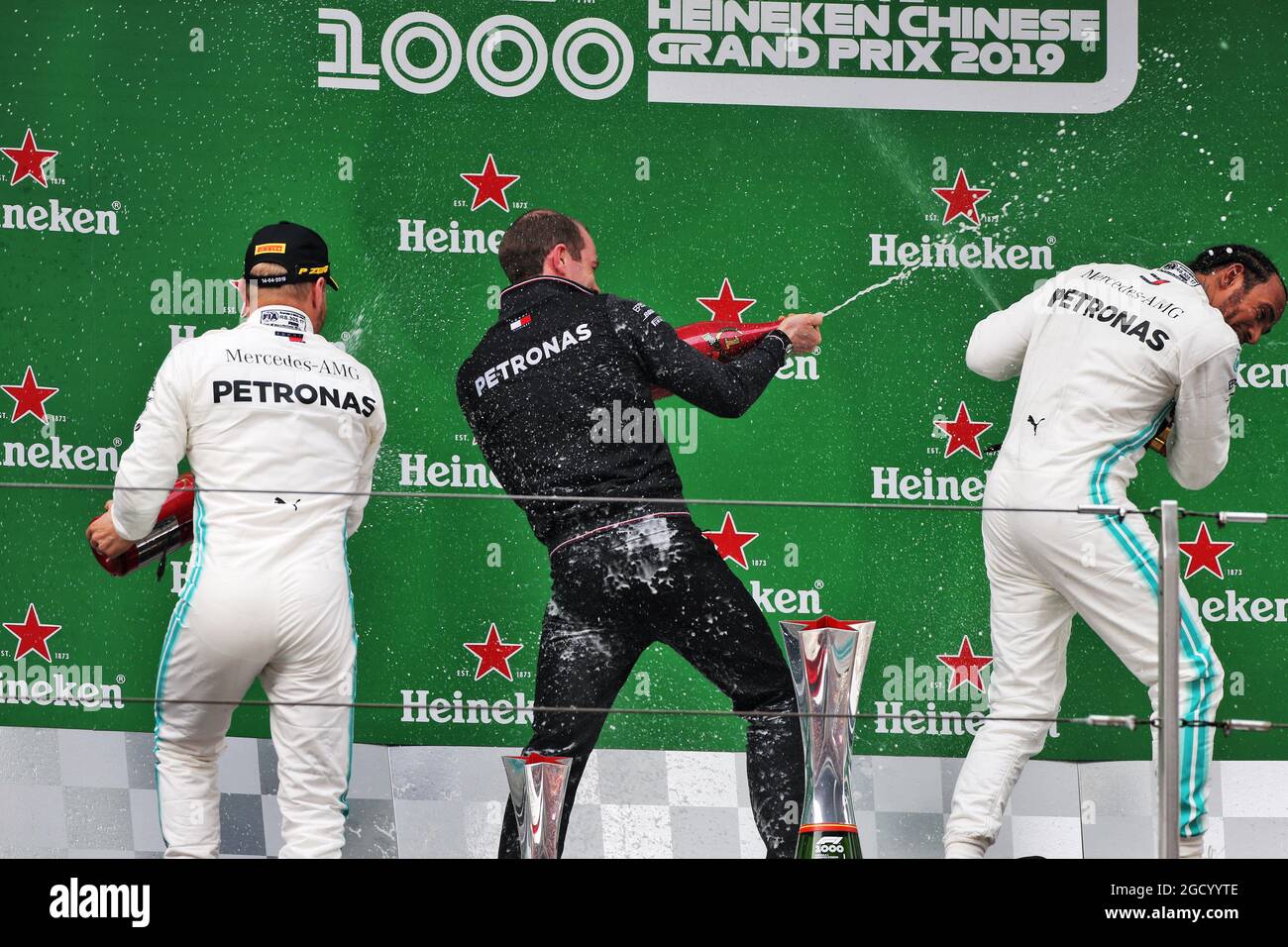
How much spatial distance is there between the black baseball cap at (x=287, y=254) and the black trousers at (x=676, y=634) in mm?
751

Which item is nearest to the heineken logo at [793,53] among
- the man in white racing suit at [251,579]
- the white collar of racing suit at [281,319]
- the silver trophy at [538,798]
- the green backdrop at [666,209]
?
the green backdrop at [666,209]

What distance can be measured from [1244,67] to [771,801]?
2.46 metres

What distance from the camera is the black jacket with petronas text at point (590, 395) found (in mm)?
3555

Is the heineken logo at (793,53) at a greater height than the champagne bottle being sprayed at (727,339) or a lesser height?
greater

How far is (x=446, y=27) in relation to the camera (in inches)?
180

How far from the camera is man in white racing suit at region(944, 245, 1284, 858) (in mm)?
3504

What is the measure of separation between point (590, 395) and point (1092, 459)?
1.03 m

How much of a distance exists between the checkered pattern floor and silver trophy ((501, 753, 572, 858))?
41mm

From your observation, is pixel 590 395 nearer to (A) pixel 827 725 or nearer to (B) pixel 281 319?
(B) pixel 281 319

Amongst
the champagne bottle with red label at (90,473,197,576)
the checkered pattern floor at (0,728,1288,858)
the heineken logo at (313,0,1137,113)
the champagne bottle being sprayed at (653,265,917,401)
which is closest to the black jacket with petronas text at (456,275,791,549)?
the champagne bottle being sprayed at (653,265,917,401)

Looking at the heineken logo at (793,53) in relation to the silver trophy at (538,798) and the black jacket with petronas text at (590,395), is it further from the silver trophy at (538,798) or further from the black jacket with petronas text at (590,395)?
the silver trophy at (538,798)

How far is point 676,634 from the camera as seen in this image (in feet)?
11.6

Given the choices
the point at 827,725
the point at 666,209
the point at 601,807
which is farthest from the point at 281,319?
the point at 666,209
